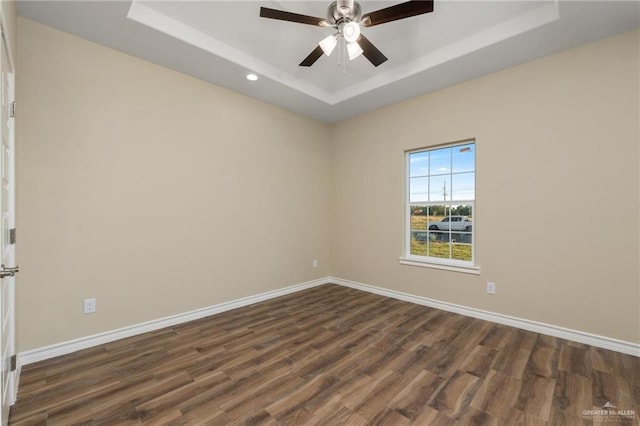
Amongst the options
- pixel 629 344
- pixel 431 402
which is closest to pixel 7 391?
pixel 431 402

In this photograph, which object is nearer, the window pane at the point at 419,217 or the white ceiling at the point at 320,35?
the white ceiling at the point at 320,35

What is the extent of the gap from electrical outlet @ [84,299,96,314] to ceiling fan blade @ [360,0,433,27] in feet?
11.0

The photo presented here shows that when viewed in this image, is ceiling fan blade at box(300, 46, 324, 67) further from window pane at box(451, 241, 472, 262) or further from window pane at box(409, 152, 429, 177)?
window pane at box(451, 241, 472, 262)

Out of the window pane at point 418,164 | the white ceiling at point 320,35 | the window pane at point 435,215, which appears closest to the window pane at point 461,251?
the window pane at point 435,215

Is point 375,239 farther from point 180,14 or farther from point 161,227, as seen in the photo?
point 180,14

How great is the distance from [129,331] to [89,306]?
0.44 metres

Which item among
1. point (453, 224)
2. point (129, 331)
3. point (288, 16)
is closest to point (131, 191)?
point (129, 331)

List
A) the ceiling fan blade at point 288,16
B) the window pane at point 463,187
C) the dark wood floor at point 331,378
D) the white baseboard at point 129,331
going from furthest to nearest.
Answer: the window pane at point 463,187, the white baseboard at point 129,331, the ceiling fan blade at point 288,16, the dark wood floor at point 331,378

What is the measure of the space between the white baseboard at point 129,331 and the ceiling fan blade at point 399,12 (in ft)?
10.9

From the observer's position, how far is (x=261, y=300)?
3934mm

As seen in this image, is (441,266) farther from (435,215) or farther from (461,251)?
(435,215)

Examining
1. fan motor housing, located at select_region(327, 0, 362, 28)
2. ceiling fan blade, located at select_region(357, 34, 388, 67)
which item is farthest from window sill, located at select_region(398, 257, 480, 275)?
fan motor housing, located at select_region(327, 0, 362, 28)

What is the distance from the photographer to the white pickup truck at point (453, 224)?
11.7ft

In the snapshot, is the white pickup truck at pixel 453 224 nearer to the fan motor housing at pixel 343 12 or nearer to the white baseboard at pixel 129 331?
the white baseboard at pixel 129 331
